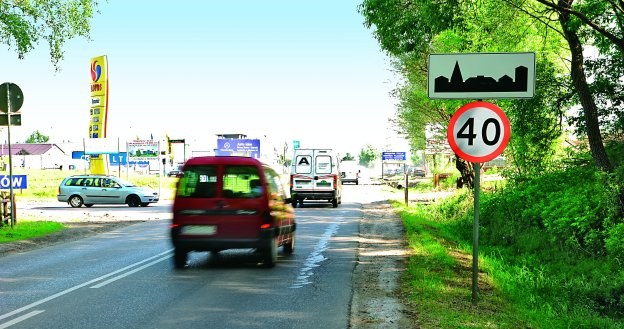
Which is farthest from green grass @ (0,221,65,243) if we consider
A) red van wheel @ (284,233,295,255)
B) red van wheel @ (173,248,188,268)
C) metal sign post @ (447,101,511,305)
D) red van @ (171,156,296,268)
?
metal sign post @ (447,101,511,305)

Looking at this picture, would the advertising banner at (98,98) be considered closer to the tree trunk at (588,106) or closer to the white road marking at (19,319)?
the tree trunk at (588,106)

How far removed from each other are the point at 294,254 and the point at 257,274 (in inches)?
102

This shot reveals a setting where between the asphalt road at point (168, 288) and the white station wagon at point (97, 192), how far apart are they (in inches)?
684

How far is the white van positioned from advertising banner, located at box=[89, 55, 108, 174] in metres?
14.5

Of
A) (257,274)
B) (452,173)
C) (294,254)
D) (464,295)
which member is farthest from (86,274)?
(452,173)

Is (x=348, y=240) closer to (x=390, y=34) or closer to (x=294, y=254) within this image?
(x=294, y=254)

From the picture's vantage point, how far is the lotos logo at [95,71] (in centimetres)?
3759

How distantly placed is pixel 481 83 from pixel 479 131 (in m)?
0.61

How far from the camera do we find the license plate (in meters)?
10.7

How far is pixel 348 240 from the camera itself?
15.2m

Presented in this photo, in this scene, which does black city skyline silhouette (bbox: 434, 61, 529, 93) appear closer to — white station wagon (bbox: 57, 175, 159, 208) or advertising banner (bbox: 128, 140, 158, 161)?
white station wagon (bbox: 57, 175, 159, 208)

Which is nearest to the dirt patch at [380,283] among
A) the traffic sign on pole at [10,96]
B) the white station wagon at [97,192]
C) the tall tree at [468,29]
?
the tall tree at [468,29]

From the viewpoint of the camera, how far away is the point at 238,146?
92.9m

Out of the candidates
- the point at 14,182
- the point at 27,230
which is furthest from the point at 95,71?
the point at 27,230
